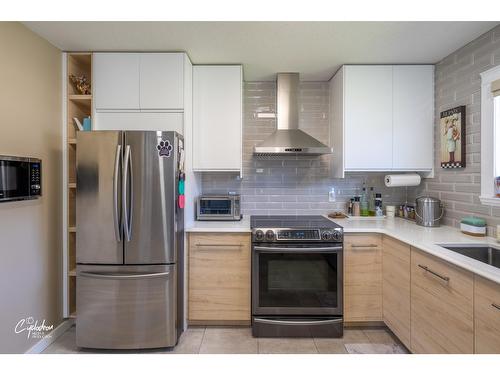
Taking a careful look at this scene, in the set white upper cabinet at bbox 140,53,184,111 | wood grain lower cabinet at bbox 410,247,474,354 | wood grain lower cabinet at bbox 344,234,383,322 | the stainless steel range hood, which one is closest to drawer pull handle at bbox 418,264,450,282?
wood grain lower cabinet at bbox 410,247,474,354

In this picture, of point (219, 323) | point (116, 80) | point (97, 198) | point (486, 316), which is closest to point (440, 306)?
point (486, 316)

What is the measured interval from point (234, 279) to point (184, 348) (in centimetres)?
63

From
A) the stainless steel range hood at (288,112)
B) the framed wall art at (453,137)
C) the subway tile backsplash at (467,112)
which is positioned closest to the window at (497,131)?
the subway tile backsplash at (467,112)

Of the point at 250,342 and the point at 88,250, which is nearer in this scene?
the point at 88,250

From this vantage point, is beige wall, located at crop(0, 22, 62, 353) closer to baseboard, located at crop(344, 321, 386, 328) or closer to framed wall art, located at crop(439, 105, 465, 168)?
baseboard, located at crop(344, 321, 386, 328)

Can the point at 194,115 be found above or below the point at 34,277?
above

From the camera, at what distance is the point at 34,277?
193 cm

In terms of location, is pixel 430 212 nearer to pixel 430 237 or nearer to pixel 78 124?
pixel 430 237

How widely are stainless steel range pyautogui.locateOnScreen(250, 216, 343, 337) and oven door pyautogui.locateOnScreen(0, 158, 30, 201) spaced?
162 cm

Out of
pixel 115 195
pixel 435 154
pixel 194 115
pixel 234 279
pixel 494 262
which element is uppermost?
pixel 194 115

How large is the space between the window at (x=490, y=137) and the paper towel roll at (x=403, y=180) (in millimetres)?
624
